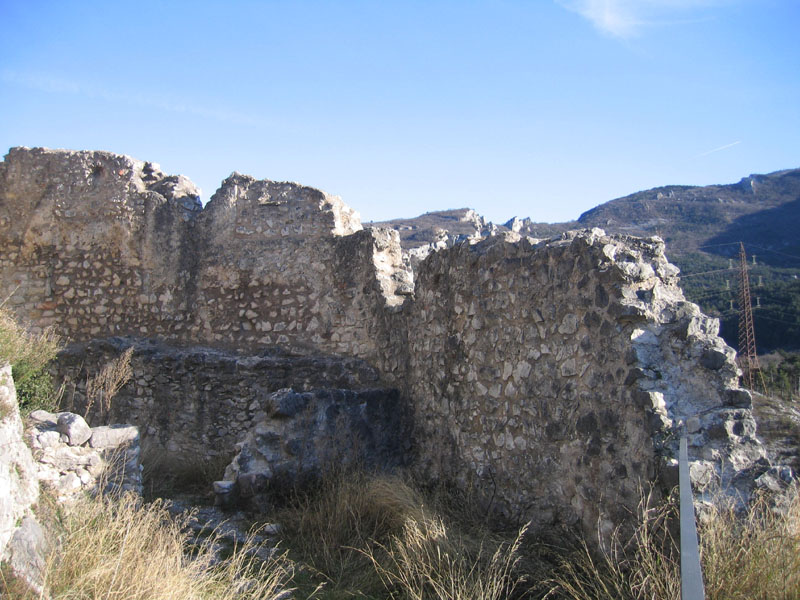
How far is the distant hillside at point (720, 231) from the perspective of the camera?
22.9 metres

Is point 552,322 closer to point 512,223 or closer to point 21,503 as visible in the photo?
point 21,503

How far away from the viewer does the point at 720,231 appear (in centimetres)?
3086

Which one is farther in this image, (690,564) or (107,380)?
(107,380)

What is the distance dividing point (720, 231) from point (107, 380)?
97.4 ft

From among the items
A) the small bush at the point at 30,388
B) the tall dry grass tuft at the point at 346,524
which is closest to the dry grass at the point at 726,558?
the tall dry grass tuft at the point at 346,524

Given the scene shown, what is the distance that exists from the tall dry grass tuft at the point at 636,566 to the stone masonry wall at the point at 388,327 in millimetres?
222

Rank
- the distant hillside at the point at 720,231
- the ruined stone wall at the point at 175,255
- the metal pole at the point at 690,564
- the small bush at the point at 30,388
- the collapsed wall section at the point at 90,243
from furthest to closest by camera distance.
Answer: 1. the distant hillside at the point at 720,231
2. the collapsed wall section at the point at 90,243
3. the ruined stone wall at the point at 175,255
4. the small bush at the point at 30,388
5. the metal pole at the point at 690,564

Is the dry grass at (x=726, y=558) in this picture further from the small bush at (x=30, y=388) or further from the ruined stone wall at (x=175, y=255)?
the ruined stone wall at (x=175, y=255)

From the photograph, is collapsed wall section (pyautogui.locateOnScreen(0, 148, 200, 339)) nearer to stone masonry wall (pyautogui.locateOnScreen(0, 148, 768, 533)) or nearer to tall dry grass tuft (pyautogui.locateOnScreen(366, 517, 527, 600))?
stone masonry wall (pyautogui.locateOnScreen(0, 148, 768, 533))

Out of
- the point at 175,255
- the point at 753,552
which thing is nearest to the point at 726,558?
the point at 753,552

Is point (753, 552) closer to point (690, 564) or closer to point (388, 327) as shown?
point (690, 564)

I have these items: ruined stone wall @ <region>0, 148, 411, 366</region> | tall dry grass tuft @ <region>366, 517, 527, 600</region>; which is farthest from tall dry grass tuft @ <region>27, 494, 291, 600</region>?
ruined stone wall @ <region>0, 148, 411, 366</region>

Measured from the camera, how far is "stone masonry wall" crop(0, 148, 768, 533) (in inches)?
165

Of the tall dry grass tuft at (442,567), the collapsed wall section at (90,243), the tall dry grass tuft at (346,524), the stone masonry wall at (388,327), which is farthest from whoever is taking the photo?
the collapsed wall section at (90,243)
